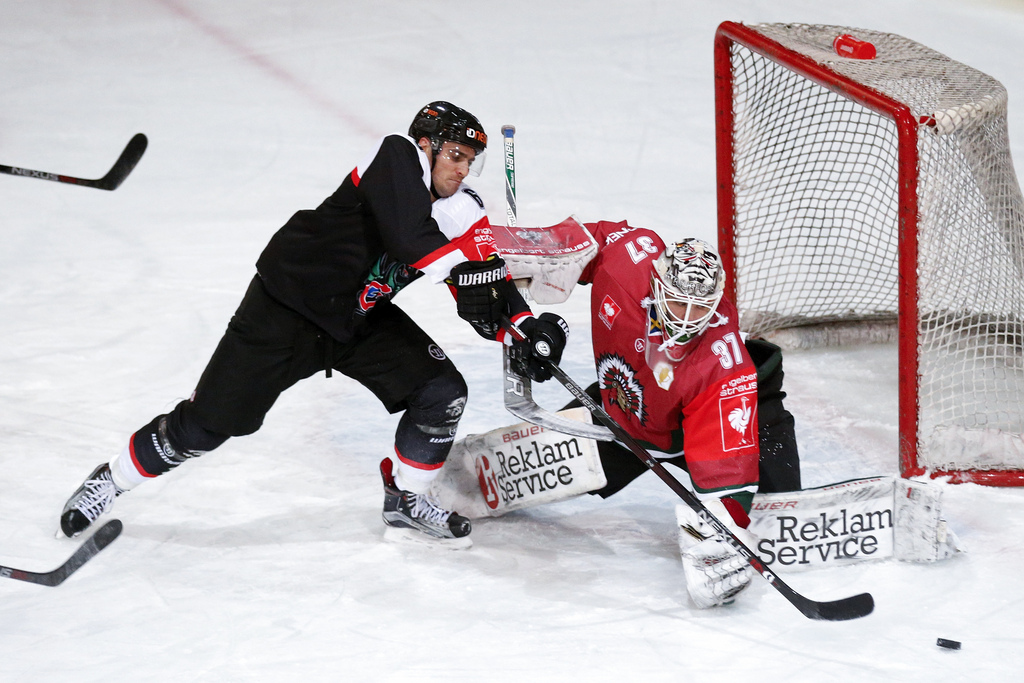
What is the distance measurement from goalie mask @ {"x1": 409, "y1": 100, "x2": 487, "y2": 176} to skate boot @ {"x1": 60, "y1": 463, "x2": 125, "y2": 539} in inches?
45.8

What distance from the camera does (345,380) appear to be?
12.2 ft

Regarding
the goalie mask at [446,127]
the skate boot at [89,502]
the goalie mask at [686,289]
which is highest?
the goalie mask at [446,127]

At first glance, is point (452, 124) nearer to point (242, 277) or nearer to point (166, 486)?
point (166, 486)

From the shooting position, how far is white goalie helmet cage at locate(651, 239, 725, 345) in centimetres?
238

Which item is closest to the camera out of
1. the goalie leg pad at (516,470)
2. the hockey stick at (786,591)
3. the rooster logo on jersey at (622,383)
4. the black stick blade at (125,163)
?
the hockey stick at (786,591)

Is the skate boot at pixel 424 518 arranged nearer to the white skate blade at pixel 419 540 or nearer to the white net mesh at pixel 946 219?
the white skate blade at pixel 419 540

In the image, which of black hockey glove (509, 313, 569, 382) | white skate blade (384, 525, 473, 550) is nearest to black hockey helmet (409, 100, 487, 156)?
black hockey glove (509, 313, 569, 382)

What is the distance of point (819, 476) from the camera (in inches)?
124

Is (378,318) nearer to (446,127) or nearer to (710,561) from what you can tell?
(446,127)

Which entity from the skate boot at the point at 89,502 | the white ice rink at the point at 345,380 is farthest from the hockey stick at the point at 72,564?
the skate boot at the point at 89,502

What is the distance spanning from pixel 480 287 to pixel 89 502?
3.76 feet

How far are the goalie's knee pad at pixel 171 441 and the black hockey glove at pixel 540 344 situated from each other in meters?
0.74

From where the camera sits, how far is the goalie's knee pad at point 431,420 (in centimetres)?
270

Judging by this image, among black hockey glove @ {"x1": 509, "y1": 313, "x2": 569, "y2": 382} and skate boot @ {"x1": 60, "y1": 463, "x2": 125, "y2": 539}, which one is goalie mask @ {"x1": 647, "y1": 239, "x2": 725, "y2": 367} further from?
skate boot @ {"x1": 60, "y1": 463, "x2": 125, "y2": 539}
